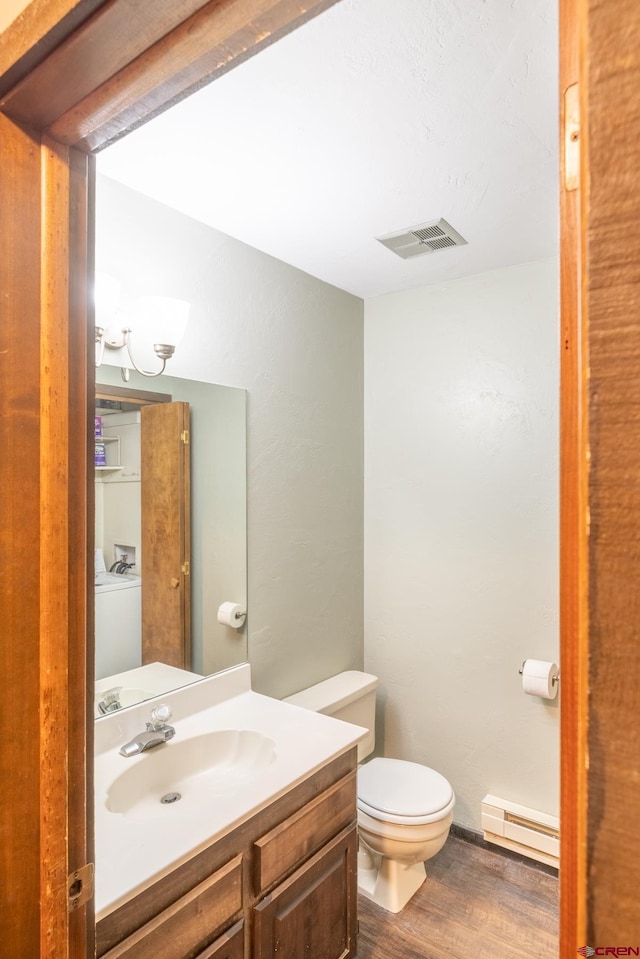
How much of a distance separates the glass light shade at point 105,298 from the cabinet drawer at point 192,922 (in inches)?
56.5

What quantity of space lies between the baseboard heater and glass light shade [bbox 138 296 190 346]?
2262 millimetres

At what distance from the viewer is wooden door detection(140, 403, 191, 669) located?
177 cm

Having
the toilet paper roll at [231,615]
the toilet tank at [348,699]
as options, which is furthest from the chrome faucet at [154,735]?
the toilet tank at [348,699]

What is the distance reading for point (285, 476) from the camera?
2.21 m

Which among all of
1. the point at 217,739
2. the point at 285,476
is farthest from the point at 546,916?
the point at 285,476

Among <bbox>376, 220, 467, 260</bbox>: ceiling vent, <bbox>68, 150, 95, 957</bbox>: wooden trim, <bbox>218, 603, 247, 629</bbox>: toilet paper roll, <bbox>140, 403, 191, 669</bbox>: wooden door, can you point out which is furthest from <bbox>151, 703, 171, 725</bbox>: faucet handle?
<bbox>376, 220, 467, 260</bbox>: ceiling vent

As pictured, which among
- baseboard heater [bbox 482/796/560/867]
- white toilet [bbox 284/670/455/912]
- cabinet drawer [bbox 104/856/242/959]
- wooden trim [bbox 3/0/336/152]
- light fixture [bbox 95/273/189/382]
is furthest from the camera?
baseboard heater [bbox 482/796/560/867]

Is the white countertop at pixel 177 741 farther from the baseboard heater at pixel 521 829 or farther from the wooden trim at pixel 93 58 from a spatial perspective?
the wooden trim at pixel 93 58

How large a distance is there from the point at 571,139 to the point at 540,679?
6.86ft

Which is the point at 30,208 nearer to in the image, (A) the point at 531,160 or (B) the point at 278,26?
(B) the point at 278,26

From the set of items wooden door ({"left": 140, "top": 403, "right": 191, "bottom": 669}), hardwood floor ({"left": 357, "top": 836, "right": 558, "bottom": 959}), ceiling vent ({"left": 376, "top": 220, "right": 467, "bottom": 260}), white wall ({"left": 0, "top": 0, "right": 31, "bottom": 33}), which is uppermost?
ceiling vent ({"left": 376, "top": 220, "right": 467, "bottom": 260})

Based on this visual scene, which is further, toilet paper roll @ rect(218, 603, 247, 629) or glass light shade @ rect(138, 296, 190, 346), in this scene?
toilet paper roll @ rect(218, 603, 247, 629)

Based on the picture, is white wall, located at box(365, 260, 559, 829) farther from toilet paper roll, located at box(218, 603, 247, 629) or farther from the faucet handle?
the faucet handle

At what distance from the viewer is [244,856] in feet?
4.24
